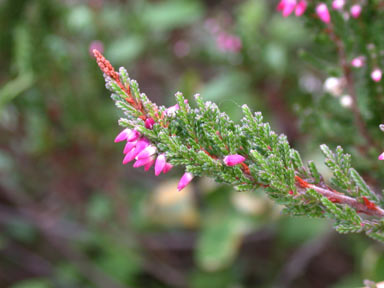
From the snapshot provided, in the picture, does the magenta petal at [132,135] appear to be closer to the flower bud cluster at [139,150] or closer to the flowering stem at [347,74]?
the flower bud cluster at [139,150]

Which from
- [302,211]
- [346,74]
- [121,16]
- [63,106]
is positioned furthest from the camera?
[121,16]

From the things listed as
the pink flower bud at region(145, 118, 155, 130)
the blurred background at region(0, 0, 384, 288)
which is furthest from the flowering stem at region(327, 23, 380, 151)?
the pink flower bud at region(145, 118, 155, 130)

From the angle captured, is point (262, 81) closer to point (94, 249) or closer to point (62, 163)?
point (62, 163)

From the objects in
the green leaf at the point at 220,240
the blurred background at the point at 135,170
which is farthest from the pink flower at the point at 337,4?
the green leaf at the point at 220,240

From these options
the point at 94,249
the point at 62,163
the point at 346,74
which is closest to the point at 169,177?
the point at 94,249

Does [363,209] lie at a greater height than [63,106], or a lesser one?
lesser

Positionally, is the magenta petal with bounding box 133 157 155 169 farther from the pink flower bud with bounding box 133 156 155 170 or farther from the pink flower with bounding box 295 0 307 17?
the pink flower with bounding box 295 0 307 17

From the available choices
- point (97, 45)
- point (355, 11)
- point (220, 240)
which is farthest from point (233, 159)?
point (97, 45)
